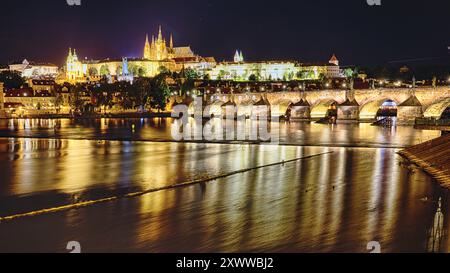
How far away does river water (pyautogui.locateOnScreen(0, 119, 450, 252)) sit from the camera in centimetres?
1177

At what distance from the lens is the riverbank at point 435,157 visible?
1919 centimetres

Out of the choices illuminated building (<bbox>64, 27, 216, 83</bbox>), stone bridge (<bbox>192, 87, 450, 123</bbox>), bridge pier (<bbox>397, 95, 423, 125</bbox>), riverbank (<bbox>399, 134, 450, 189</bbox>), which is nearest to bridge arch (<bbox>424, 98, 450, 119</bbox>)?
stone bridge (<bbox>192, 87, 450, 123</bbox>)

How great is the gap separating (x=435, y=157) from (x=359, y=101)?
1678 inches

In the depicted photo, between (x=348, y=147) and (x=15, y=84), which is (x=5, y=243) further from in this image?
(x=15, y=84)

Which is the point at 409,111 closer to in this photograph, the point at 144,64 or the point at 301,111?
the point at 301,111

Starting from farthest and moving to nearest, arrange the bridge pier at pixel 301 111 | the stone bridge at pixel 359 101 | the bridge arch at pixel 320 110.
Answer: the bridge arch at pixel 320 110
the bridge pier at pixel 301 111
the stone bridge at pixel 359 101

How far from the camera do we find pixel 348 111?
63.1 meters

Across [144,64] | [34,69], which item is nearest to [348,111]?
[144,64]

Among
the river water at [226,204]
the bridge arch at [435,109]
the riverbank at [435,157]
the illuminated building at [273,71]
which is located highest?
the illuminated building at [273,71]

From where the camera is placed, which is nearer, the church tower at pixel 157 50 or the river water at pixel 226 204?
the river water at pixel 226 204

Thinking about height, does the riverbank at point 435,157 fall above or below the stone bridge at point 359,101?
below

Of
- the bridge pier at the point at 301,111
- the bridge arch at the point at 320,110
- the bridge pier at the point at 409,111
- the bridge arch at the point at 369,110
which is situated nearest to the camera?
the bridge pier at the point at 409,111

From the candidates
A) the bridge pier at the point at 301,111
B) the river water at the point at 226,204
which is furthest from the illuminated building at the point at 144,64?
the river water at the point at 226,204

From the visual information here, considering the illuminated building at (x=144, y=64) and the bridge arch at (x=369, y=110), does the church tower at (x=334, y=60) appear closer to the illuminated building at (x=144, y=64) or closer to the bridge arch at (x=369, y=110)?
the illuminated building at (x=144, y=64)
